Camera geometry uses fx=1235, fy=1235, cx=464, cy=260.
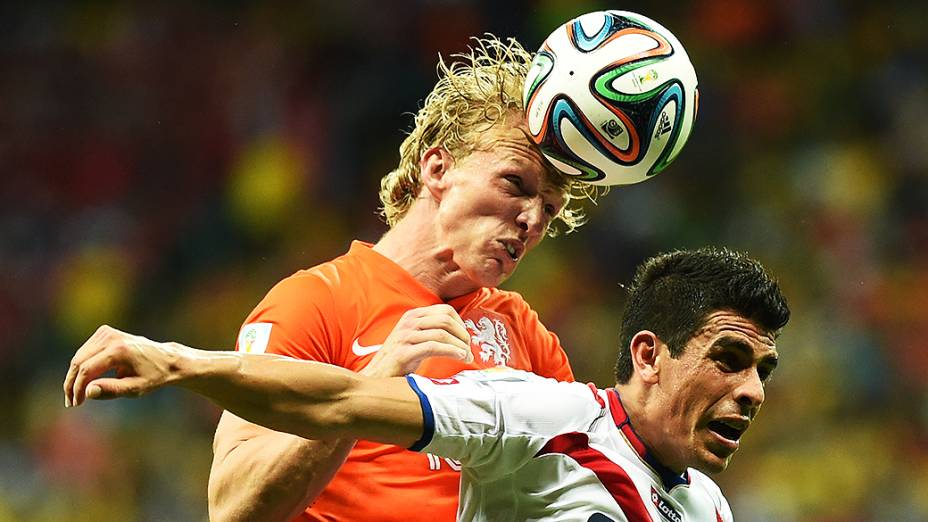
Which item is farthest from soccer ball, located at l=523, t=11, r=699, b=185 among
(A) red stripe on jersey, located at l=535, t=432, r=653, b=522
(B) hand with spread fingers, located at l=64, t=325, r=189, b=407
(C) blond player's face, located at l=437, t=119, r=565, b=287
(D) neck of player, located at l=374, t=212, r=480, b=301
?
(B) hand with spread fingers, located at l=64, t=325, r=189, b=407

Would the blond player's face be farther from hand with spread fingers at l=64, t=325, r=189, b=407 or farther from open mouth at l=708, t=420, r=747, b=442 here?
hand with spread fingers at l=64, t=325, r=189, b=407

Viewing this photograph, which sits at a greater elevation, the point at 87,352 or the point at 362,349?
the point at 362,349

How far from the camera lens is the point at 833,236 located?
8656 mm

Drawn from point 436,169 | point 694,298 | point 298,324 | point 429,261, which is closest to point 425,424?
point 694,298

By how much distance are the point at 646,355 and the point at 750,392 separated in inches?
11.1

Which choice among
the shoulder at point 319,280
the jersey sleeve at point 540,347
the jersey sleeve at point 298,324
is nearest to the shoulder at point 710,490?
the jersey sleeve at point 540,347

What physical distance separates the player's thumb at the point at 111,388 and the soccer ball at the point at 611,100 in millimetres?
1810

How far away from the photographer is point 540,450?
294cm

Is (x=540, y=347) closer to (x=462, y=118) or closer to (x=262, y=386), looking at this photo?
(x=462, y=118)

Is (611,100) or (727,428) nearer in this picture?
(727,428)

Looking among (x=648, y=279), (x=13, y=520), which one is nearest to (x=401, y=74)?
(x=13, y=520)

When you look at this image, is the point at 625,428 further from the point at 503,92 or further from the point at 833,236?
the point at 833,236

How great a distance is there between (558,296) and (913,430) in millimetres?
2494

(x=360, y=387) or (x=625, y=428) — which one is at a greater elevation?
(x=625, y=428)
